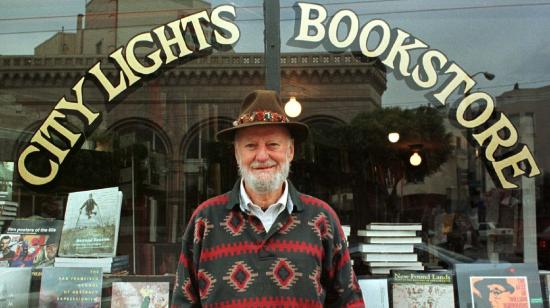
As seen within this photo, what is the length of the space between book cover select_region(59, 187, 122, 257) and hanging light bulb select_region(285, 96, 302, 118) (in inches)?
56.8

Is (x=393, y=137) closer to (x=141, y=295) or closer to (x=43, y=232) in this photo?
(x=141, y=295)

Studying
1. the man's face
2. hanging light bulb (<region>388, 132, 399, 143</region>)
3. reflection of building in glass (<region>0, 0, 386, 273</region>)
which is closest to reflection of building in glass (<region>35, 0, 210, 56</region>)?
reflection of building in glass (<region>0, 0, 386, 273</region>)

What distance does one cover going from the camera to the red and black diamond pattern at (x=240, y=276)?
1913 millimetres

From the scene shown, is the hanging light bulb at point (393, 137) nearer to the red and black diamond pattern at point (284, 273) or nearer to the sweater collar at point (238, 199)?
the sweater collar at point (238, 199)

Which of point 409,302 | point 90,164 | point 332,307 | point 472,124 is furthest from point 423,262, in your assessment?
point 90,164

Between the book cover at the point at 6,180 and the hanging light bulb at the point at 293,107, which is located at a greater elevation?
the hanging light bulb at the point at 293,107

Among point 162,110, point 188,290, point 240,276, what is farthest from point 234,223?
point 162,110

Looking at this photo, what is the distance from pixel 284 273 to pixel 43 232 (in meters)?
2.32

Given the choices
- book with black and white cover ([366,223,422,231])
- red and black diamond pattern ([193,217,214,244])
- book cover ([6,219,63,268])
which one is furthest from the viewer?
book with black and white cover ([366,223,422,231])

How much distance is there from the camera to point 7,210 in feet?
12.8

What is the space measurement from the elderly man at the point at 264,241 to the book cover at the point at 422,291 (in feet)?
3.40

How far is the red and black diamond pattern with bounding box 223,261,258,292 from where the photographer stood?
191 cm

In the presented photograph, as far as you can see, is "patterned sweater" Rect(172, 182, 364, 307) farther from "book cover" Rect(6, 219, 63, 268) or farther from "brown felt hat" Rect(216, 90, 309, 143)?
"book cover" Rect(6, 219, 63, 268)

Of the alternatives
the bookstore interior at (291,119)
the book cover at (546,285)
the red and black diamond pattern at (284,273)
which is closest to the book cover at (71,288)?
the bookstore interior at (291,119)
